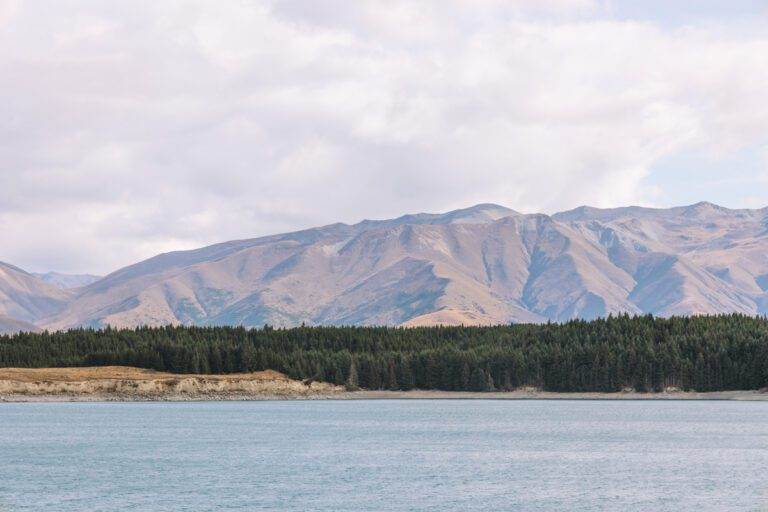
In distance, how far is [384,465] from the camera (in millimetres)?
108500

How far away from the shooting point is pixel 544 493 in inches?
3472

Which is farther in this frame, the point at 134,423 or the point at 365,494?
the point at 134,423

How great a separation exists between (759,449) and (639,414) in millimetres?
71955

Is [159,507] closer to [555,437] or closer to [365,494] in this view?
[365,494]

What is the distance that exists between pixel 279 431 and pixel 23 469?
5513 cm

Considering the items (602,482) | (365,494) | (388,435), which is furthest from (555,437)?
(365,494)

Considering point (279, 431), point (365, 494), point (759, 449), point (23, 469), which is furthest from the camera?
point (279, 431)

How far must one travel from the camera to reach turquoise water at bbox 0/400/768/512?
8338 cm

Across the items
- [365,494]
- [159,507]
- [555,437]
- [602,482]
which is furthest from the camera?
[555,437]

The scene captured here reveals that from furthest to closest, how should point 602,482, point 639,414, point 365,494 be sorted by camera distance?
point 639,414, point 602,482, point 365,494

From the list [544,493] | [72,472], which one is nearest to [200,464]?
[72,472]

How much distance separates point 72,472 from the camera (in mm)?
100750

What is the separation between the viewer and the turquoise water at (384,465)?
8338 cm

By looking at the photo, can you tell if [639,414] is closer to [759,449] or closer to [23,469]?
[759,449]
